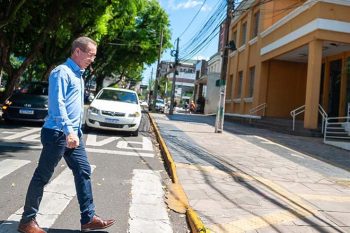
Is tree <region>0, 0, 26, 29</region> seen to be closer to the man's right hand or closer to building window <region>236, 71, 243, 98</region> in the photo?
the man's right hand

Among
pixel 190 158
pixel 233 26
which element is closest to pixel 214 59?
pixel 233 26

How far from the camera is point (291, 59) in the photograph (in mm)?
25906

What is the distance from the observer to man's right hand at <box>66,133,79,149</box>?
4391 millimetres

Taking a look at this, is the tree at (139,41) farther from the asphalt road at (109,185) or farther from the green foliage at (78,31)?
the asphalt road at (109,185)

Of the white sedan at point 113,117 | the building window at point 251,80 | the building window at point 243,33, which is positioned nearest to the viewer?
the white sedan at point 113,117

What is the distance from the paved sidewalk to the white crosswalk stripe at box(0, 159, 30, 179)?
2772 millimetres

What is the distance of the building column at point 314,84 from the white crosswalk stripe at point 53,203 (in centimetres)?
1307

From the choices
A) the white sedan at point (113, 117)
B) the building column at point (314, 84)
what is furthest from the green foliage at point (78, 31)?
the building column at point (314, 84)

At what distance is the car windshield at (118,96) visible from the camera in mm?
15562

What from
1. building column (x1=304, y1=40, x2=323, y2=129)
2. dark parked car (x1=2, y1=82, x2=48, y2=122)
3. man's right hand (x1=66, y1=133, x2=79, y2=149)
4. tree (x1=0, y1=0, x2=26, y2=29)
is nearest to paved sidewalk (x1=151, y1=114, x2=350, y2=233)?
man's right hand (x1=66, y1=133, x2=79, y2=149)

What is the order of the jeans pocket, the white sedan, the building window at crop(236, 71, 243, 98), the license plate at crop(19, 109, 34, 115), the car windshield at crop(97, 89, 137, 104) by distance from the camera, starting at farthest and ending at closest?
1. the building window at crop(236, 71, 243, 98)
2. the car windshield at crop(97, 89, 137, 104)
3. the license plate at crop(19, 109, 34, 115)
4. the white sedan
5. the jeans pocket

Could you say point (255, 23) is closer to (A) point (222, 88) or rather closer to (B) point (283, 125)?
(B) point (283, 125)

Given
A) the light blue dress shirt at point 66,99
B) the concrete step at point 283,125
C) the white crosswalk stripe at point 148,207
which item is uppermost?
the light blue dress shirt at point 66,99

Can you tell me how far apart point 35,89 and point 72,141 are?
42.5 ft
